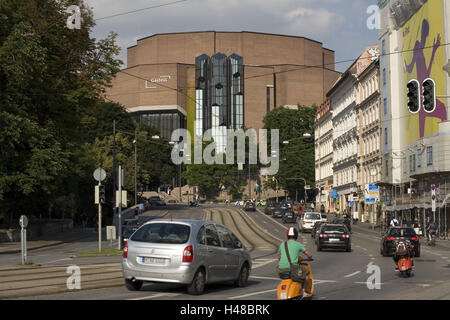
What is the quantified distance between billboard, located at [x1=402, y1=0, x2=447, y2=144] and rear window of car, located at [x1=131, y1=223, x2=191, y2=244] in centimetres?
4033

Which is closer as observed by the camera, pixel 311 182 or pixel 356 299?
pixel 356 299

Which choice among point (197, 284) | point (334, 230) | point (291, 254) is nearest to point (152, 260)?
point (197, 284)

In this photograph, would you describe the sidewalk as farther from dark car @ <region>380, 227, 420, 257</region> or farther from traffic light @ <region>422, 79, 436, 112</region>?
traffic light @ <region>422, 79, 436, 112</region>

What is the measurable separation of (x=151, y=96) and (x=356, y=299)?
129 meters

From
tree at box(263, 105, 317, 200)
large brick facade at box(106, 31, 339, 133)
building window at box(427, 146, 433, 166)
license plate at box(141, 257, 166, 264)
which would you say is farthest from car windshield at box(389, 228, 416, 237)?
large brick facade at box(106, 31, 339, 133)

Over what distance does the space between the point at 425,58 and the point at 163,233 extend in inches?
1957

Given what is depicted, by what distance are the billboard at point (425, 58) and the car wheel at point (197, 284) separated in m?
40.4

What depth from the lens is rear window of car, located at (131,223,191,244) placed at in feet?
45.0

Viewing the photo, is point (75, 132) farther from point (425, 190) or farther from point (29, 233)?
point (425, 190)

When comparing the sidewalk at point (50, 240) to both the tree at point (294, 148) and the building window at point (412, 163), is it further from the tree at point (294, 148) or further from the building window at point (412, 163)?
the tree at point (294, 148)

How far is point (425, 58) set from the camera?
58.9m

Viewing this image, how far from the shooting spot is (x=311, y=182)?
112 metres

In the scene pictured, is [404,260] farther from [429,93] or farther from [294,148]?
[294,148]

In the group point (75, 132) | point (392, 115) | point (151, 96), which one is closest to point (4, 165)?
point (75, 132)
